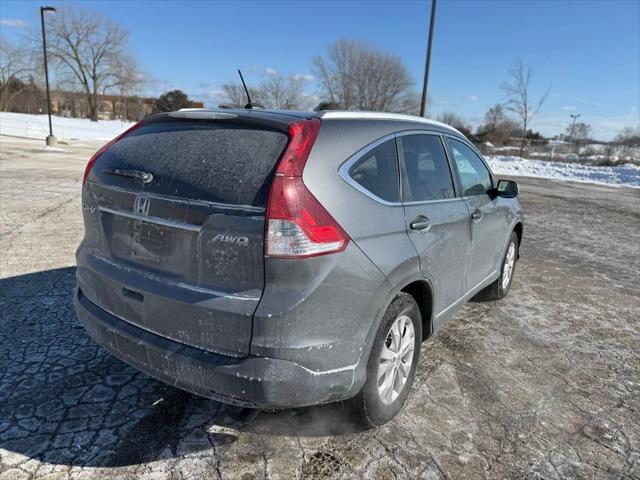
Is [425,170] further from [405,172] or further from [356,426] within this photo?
[356,426]

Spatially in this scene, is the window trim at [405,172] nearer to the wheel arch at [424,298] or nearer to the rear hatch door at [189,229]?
the wheel arch at [424,298]

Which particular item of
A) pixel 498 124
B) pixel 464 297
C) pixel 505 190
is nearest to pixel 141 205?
pixel 464 297

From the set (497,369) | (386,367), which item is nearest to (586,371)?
(497,369)

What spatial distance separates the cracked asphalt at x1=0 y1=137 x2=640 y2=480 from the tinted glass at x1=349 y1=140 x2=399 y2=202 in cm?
133

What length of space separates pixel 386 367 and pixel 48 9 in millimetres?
25182

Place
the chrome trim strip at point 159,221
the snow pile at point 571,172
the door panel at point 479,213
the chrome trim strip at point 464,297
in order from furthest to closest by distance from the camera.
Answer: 1. the snow pile at point 571,172
2. the door panel at point 479,213
3. the chrome trim strip at point 464,297
4. the chrome trim strip at point 159,221

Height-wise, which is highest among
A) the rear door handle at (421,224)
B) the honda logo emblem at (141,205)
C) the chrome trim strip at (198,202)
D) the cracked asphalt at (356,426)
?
the chrome trim strip at (198,202)

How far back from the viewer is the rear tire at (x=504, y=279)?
4668mm

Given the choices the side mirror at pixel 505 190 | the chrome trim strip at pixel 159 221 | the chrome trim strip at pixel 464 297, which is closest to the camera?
the chrome trim strip at pixel 159 221

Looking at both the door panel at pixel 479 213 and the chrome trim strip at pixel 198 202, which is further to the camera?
the door panel at pixel 479 213

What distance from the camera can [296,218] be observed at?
6.48ft

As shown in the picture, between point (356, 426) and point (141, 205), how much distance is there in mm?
1684

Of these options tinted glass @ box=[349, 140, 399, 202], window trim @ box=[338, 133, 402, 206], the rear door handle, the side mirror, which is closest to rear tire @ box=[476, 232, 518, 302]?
the side mirror

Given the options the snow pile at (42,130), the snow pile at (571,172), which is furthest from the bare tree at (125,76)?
the snow pile at (571,172)
